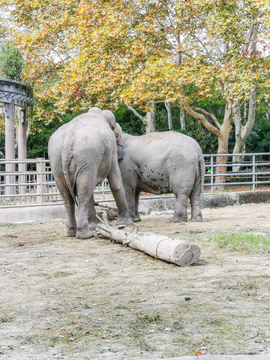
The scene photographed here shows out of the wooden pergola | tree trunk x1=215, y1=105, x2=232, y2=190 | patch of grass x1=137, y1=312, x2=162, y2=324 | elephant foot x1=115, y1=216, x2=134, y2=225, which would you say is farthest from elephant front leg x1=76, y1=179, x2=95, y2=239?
tree trunk x1=215, y1=105, x2=232, y2=190

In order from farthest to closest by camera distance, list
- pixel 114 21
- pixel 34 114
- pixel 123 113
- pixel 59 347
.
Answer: pixel 123 113 < pixel 34 114 < pixel 114 21 < pixel 59 347

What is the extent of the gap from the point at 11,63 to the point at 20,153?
916cm

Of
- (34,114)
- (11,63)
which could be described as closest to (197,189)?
(34,114)

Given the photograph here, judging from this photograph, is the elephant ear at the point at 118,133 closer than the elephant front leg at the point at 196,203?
Yes

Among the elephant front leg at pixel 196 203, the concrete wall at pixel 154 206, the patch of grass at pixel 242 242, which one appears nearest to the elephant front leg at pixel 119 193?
the elephant front leg at pixel 196 203

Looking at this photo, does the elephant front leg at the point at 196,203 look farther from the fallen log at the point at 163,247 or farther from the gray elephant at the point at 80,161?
the fallen log at the point at 163,247

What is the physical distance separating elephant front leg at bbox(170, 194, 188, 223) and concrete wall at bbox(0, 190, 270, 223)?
1.56 meters

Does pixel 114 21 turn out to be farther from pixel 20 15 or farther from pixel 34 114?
pixel 34 114

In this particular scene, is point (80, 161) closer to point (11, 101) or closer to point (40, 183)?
point (40, 183)

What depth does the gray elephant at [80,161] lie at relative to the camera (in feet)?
24.8

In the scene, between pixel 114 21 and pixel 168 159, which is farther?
pixel 114 21

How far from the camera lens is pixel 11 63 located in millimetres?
24844

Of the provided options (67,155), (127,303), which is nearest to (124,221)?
(67,155)

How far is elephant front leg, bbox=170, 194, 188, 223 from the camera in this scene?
9367 millimetres
